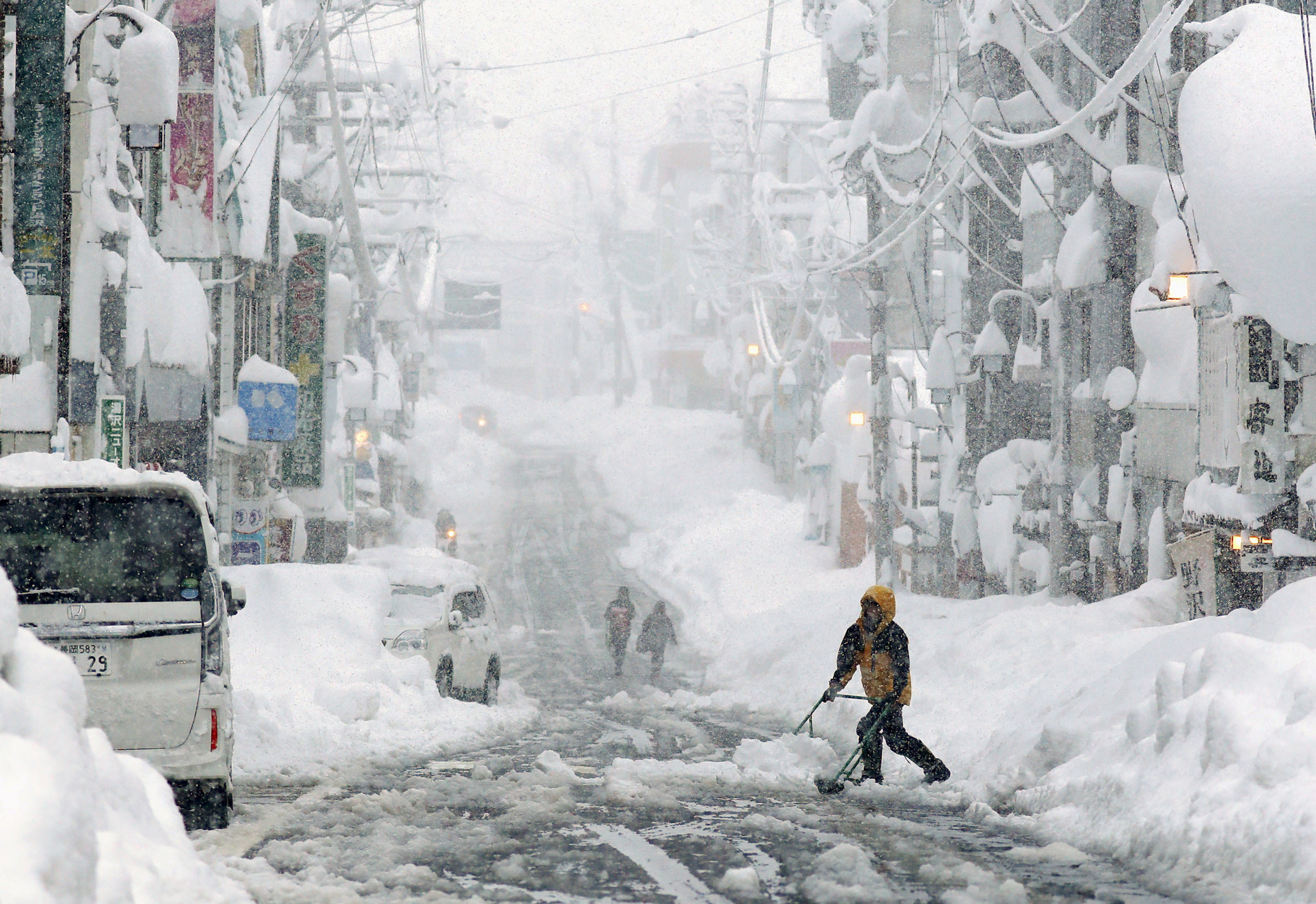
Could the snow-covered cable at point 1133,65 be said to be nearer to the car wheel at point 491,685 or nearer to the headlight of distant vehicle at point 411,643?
the headlight of distant vehicle at point 411,643

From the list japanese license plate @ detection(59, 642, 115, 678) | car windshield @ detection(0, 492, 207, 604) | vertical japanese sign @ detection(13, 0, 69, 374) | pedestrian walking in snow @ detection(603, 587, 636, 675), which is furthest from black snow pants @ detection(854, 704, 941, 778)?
pedestrian walking in snow @ detection(603, 587, 636, 675)

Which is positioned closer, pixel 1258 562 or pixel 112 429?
pixel 1258 562

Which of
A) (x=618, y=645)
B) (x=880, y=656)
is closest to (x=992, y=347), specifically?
(x=618, y=645)

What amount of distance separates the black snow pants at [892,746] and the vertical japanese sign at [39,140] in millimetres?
9278

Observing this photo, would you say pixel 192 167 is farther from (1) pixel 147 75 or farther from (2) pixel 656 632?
(2) pixel 656 632

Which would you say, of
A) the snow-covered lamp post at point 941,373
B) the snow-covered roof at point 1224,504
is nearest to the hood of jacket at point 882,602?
the snow-covered roof at point 1224,504

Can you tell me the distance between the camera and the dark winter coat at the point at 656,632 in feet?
86.3

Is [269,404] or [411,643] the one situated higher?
[269,404]

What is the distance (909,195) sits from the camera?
2642 cm

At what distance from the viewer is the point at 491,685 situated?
64.5 feet

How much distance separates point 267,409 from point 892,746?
61.6 feet

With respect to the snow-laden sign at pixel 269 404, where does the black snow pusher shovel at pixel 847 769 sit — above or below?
below

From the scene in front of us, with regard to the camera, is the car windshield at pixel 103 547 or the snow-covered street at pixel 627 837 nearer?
the snow-covered street at pixel 627 837

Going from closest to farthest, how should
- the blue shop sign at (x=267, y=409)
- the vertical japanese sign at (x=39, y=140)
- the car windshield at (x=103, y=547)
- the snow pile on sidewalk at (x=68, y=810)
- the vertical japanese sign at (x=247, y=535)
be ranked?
1. the snow pile on sidewalk at (x=68, y=810)
2. the car windshield at (x=103, y=547)
3. the vertical japanese sign at (x=39, y=140)
4. the blue shop sign at (x=267, y=409)
5. the vertical japanese sign at (x=247, y=535)
